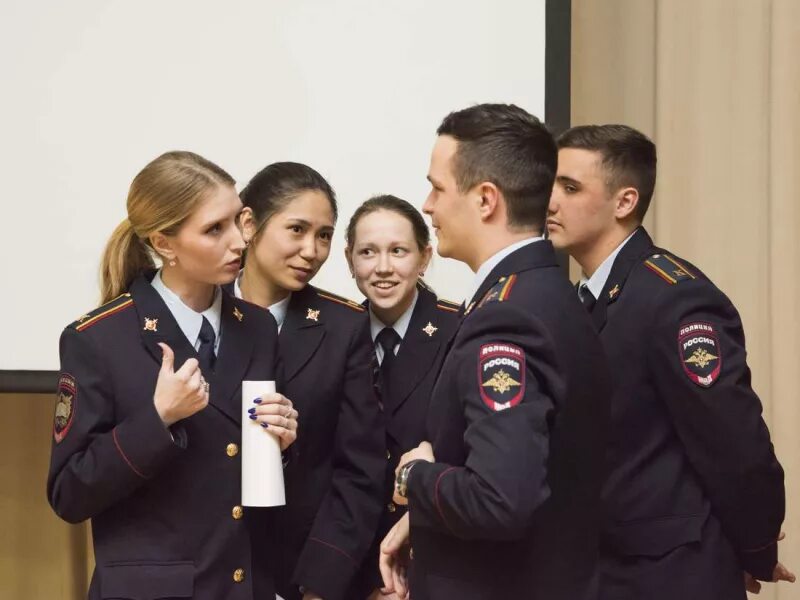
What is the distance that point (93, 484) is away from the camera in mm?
1531

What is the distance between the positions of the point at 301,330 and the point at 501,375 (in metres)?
0.82

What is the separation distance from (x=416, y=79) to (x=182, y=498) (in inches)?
59.6

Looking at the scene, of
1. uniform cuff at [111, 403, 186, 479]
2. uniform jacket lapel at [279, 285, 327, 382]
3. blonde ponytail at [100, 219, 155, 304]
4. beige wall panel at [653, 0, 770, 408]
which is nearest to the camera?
uniform cuff at [111, 403, 186, 479]

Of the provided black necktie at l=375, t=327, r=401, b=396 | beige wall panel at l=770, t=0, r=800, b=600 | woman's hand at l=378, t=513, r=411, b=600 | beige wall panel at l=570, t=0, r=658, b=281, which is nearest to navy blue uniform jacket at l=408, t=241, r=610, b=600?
woman's hand at l=378, t=513, r=411, b=600

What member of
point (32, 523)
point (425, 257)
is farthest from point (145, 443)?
point (32, 523)

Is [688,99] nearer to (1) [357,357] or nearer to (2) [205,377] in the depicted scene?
(1) [357,357]

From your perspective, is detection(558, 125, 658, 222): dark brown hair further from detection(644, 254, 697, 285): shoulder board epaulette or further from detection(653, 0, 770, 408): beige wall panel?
detection(653, 0, 770, 408): beige wall panel

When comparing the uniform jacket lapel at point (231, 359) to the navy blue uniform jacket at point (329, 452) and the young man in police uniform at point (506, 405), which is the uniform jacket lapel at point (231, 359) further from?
the young man in police uniform at point (506, 405)

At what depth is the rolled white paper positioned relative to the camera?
1575mm

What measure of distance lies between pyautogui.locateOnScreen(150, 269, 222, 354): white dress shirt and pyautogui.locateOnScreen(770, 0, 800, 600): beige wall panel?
1.80 meters

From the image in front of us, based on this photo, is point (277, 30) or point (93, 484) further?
point (277, 30)

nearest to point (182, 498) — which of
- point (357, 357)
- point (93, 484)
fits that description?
point (93, 484)

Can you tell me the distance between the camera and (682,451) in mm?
1786

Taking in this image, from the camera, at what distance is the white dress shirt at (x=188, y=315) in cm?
170
